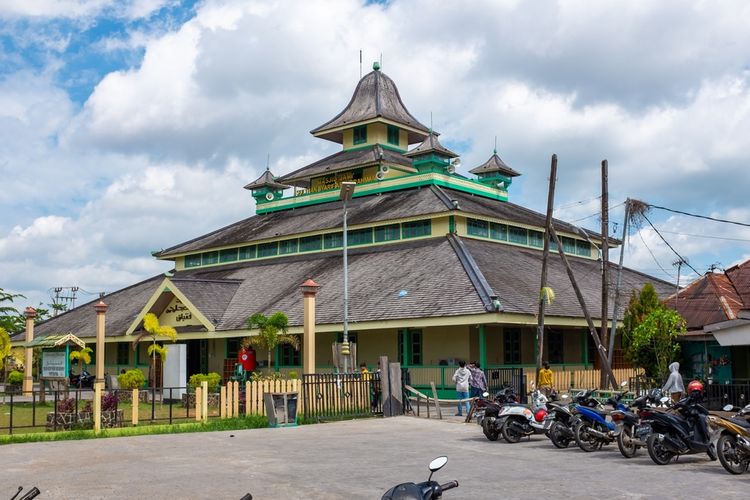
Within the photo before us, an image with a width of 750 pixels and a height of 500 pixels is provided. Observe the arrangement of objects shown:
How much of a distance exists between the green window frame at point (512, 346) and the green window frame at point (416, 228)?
605cm

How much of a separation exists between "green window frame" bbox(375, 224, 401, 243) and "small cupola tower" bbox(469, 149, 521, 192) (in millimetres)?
10192

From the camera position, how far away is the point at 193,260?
48.1 meters

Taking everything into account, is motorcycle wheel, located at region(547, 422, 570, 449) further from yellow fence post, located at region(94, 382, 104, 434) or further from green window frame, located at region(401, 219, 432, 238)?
green window frame, located at region(401, 219, 432, 238)

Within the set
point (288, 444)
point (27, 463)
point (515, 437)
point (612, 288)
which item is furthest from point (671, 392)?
point (612, 288)

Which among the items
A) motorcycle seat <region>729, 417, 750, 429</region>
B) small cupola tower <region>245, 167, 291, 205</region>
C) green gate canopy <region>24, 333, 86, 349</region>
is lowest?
motorcycle seat <region>729, 417, 750, 429</region>

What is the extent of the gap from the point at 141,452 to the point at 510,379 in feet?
45.3

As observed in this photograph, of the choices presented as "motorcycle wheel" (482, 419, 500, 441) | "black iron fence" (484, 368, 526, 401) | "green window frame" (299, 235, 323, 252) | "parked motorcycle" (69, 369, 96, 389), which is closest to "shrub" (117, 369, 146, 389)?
"parked motorcycle" (69, 369, 96, 389)

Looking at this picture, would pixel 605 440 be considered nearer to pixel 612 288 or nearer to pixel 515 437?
pixel 515 437

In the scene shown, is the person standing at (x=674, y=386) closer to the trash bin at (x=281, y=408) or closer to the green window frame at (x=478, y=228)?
the trash bin at (x=281, y=408)

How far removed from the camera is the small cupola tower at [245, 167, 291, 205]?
5009cm

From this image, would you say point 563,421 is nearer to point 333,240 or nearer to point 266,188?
point 333,240

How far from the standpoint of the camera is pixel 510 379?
27.1m

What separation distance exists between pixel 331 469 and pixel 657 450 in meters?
5.36

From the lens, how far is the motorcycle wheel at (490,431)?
18.4m
